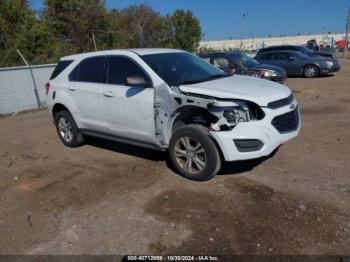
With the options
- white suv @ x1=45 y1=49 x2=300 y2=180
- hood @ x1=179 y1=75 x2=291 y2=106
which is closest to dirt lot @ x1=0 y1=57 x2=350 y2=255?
white suv @ x1=45 y1=49 x2=300 y2=180

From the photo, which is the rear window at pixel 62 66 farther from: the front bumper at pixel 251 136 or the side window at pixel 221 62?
the side window at pixel 221 62

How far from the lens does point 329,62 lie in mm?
17562

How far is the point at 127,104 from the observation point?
212 inches

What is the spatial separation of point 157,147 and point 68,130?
2428 millimetres

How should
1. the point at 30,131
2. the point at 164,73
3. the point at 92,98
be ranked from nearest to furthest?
the point at 164,73 < the point at 92,98 < the point at 30,131

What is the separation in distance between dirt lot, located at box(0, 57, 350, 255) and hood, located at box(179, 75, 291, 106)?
1.11m

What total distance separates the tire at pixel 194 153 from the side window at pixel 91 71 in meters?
1.81

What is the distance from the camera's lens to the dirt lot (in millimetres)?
3512

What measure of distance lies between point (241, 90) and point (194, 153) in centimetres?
103

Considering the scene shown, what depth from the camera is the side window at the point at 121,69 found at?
542 centimetres

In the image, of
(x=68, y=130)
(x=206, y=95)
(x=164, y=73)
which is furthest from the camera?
(x=68, y=130)

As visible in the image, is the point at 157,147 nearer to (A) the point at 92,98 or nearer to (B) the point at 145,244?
(A) the point at 92,98

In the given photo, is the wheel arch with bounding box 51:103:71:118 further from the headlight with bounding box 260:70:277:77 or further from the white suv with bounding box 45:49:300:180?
the headlight with bounding box 260:70:277:77

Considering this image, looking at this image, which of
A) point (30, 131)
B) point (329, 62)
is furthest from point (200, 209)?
point (329, 62)
